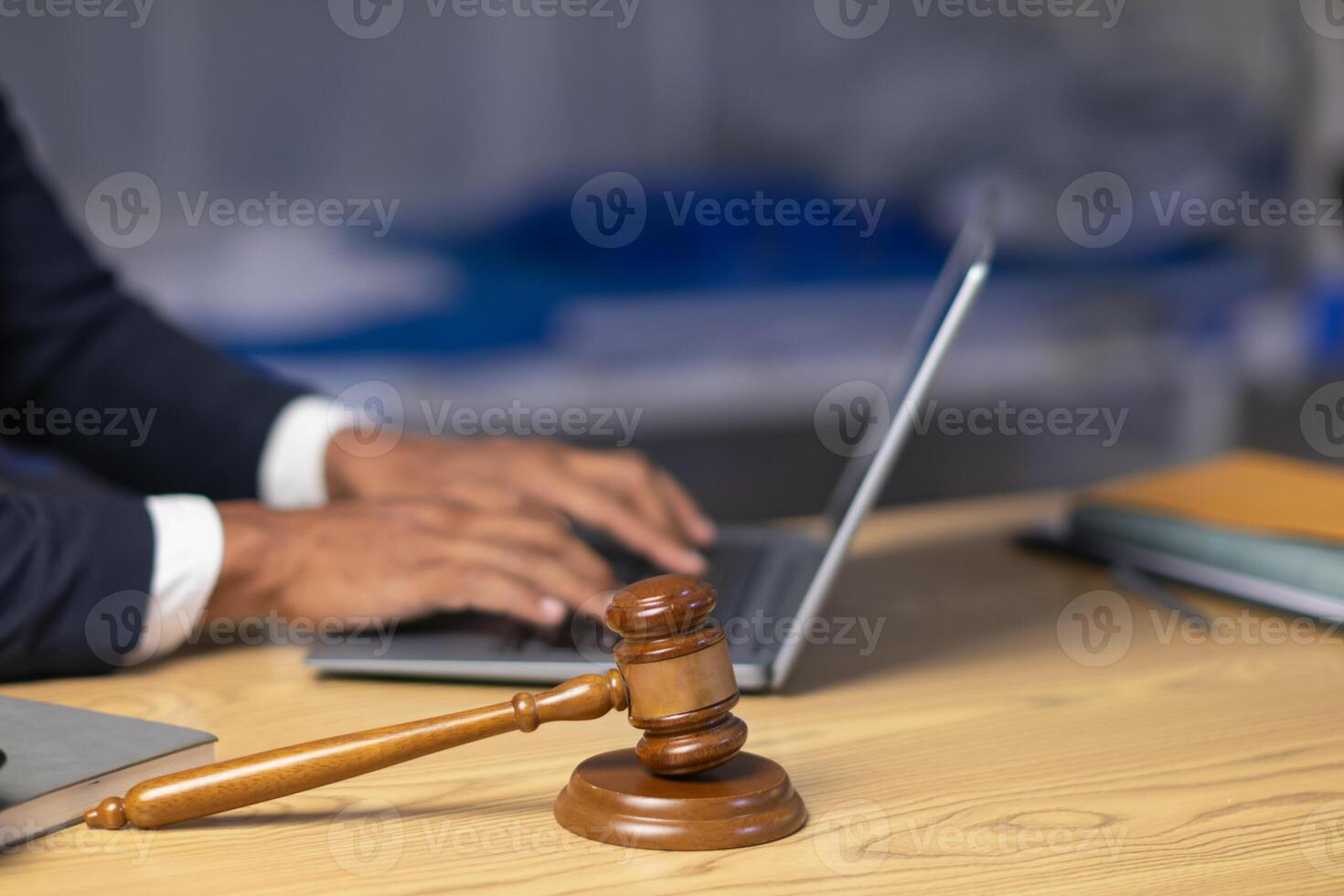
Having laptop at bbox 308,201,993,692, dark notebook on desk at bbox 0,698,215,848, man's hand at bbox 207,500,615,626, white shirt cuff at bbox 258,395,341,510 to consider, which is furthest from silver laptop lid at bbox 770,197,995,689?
white shirt cuff at bbox 258,395,341,510

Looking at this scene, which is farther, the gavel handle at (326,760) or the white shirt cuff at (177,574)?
the white shirt cuff at (177,574)

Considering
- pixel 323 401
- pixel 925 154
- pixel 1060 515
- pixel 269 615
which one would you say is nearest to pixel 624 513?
pixel 269 615

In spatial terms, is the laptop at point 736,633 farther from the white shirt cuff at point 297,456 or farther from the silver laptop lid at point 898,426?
the white shirt cuff at point 297,456

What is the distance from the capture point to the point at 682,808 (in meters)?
0.59

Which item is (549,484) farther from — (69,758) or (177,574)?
(69,758)

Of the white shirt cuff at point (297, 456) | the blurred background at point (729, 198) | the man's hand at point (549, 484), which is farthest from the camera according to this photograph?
the blurred background at point (729, 198)

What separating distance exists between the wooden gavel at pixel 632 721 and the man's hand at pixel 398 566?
273mm

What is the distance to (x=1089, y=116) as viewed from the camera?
3.99m

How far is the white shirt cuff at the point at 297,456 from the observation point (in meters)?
1.26

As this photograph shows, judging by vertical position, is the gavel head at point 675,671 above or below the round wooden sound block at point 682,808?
above

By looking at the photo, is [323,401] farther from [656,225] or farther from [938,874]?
[656,225]

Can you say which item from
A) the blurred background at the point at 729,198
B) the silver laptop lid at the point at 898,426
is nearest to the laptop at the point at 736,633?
the silver laptop lid at the point at 898,426

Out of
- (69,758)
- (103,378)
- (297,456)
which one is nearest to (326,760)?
(69,758)

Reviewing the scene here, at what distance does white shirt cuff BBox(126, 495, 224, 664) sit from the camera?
884 millimetres
